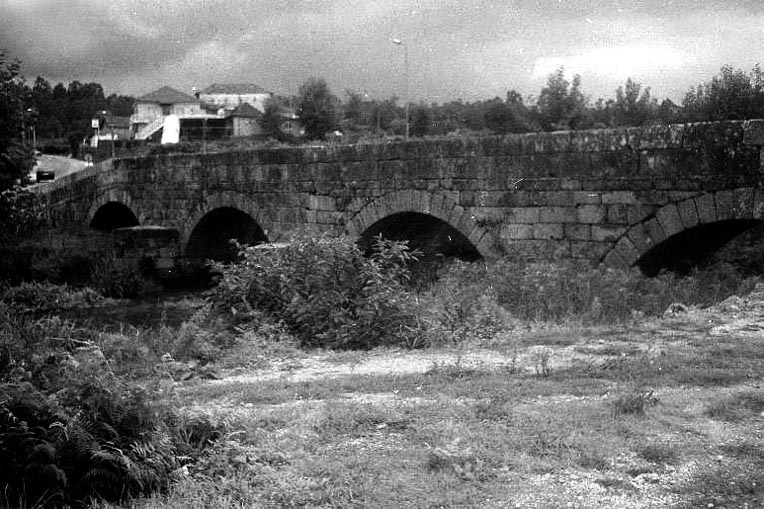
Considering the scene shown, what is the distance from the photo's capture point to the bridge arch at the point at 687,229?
895 cm

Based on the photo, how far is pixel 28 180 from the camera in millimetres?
19031

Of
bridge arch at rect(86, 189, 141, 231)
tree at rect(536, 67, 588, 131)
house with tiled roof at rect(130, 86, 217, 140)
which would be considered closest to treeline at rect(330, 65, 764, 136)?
tree at rect(536, 67, 588, 131)

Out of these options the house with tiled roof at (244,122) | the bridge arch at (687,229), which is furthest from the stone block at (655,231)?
the house with tiled roof at (244,122)

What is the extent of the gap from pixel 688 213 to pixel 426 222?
5.21 metres

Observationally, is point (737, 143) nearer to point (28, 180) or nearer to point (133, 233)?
point (133, 233)

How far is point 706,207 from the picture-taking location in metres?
9.21

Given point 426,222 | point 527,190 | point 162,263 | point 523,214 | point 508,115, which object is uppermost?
point 508,115

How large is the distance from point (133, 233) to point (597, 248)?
11943 millimetres

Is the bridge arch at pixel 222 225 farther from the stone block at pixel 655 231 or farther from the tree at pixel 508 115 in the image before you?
the tree at pixel 508 115

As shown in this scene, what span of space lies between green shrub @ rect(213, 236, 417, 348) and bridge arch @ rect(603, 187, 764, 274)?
Answer: 3.15 m

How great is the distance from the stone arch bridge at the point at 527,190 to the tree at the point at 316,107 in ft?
111

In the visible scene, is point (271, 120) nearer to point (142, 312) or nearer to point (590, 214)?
point (142, 312)

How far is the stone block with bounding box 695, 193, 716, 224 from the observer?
9.16m

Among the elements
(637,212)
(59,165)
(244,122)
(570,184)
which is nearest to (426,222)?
(570,184)
